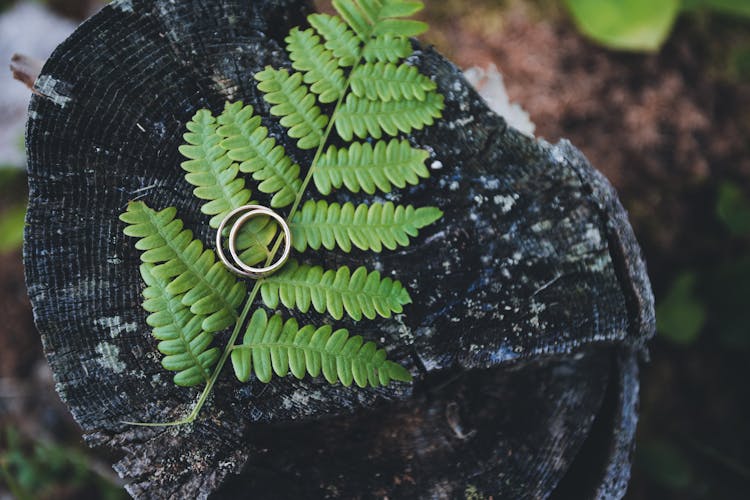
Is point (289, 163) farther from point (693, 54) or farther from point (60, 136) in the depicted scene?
point (693, 54)

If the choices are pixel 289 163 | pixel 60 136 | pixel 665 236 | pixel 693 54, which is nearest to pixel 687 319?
pixel 665 236

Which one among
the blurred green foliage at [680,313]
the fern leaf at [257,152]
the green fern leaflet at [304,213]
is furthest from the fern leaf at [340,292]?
the blurred green foliage at [680,313]

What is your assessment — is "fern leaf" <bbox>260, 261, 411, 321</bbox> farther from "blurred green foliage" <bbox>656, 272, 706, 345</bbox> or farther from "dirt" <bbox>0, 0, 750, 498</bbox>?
"dirt" <bbox>0, 0, 750, 498</bbox>

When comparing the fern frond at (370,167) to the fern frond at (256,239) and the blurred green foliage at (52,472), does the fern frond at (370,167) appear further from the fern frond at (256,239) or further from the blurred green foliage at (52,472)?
the blurred green foliage at (52,472)

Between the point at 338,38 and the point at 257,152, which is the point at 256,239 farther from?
the point at 338,38

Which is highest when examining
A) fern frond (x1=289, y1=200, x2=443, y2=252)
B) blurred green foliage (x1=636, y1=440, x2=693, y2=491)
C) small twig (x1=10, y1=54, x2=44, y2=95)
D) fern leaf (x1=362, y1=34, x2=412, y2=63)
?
small twig (x1=10, y1=54, x2=44, y2=95)

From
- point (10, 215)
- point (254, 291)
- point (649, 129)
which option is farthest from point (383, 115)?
point (10, 215)

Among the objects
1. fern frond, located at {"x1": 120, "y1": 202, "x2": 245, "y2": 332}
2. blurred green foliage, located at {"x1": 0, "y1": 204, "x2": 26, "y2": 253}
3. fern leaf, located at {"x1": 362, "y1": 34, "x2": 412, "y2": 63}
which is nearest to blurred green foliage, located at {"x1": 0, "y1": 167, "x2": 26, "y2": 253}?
blurred green foliage, located at {"x1": 0, "y1": 204, "x2": 26, "y2": 253}
